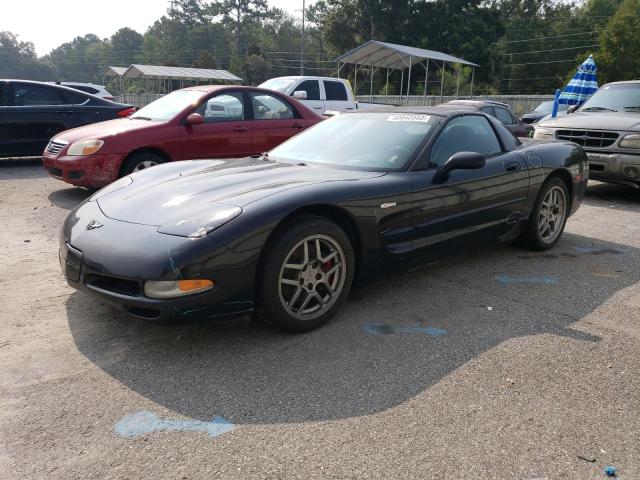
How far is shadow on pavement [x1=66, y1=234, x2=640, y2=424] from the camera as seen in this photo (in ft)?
8.32

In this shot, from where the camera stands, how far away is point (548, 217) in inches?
200

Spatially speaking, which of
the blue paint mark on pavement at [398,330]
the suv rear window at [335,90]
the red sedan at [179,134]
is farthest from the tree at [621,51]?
the blue paint mark on pavement at [398,330]

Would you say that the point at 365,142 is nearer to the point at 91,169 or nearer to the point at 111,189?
the point at 111,189

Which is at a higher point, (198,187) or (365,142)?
(365,142)

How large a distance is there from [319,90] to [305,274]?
421 inches

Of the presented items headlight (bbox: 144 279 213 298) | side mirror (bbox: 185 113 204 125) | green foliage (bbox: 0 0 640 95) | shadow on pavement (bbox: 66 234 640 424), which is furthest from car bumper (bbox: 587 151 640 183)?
green foliage (bbox: 0 0 640 95)

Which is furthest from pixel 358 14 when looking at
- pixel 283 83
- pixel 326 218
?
pixel 326 218

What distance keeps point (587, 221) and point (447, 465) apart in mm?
5175

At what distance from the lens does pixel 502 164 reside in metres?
4.47

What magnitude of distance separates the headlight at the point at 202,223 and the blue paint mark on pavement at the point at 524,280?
7.66 ft

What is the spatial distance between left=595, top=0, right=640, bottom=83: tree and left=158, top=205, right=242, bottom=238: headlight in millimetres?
40608

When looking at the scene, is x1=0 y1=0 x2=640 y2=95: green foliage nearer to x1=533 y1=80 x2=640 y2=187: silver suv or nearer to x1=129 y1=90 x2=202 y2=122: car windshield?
x1=533 y1=80 x2=640 y2=187: silver suv

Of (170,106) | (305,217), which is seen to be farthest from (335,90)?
(305,217)

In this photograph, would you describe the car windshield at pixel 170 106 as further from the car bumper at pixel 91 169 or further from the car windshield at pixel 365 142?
the car windshield at pixel 365 142
